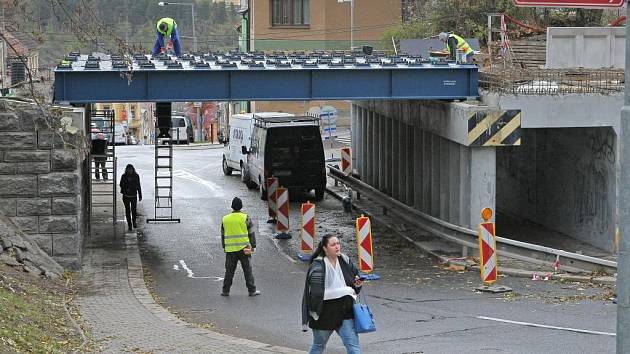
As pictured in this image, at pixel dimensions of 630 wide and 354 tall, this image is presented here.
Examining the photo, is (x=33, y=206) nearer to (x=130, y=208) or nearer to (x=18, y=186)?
(x=18, y=186)

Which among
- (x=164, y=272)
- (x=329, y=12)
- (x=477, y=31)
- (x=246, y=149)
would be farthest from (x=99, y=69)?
(x=329, y=12)

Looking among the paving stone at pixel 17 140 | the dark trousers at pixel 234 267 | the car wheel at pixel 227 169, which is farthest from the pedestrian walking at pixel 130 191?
the car wheel at pixel 227 169

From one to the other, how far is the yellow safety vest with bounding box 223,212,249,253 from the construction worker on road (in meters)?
10.4

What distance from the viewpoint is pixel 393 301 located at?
17.9 metres

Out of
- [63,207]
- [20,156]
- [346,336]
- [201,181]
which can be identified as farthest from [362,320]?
[201,181]

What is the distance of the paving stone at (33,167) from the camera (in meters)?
19.7

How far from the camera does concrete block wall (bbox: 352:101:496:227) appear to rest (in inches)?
913

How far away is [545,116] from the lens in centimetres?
2338

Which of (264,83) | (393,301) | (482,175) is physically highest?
(264,83)

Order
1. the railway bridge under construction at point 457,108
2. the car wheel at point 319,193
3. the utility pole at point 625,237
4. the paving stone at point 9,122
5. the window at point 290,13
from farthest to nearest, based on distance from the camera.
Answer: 1. the window at point 290,13
2. the car wheel at point 319,193
3. the railway bridge under construction at point 457,108
4. the paving stone at point 9,122
5. the utility pole at point 625,237

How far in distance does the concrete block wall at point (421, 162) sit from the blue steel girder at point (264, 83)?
760 mm

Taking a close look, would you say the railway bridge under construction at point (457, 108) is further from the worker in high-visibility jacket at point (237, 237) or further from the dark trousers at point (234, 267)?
the dark trousers at point (234, 267)

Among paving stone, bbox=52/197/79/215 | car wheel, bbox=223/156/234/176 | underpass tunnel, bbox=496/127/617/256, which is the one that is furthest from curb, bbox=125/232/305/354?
car wheel, bbox=223/156/234/176

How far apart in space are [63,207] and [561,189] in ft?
40.6
